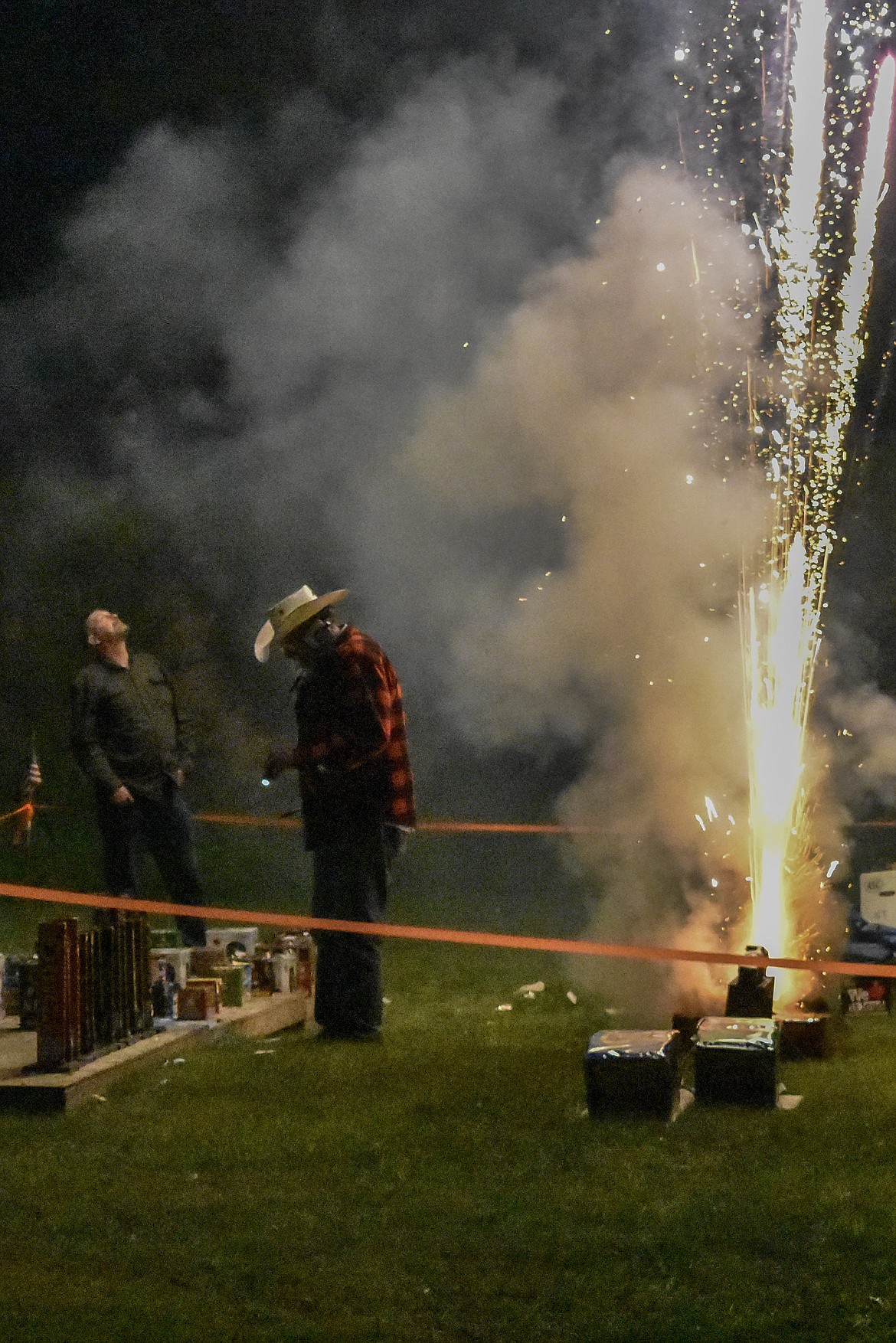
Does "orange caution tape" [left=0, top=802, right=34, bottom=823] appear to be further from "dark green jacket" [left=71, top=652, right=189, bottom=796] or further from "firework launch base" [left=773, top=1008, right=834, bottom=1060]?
"firework launch base" [left=773, top=1008, right=834, bottom=1060]

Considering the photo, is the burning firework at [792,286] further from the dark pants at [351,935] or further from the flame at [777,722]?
the dark pants at [351,935]

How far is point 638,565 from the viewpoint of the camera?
29.5 ft

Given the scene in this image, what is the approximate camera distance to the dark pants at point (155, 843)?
700cm

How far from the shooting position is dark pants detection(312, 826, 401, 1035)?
5715mm

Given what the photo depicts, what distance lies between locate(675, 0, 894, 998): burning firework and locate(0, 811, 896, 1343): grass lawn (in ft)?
7.32

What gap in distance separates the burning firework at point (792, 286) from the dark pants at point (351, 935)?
2.00m

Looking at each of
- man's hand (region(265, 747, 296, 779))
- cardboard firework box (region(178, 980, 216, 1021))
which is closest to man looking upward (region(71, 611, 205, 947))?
cardboard firework box (region(178, 980, 216, 1021))

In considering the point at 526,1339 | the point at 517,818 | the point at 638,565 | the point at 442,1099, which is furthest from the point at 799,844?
the point at 517,818

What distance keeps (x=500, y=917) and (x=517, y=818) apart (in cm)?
350

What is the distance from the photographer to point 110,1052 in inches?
197

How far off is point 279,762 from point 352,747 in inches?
10.4

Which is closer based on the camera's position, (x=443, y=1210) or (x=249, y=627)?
(x=443, y=1210)

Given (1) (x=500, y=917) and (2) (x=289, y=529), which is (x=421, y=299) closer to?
(2) (x=289, y=529)

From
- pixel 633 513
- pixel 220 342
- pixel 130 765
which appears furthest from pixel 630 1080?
pixel 220 342
